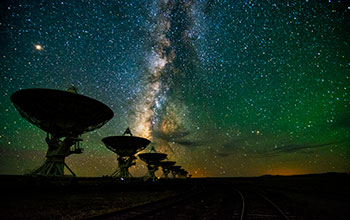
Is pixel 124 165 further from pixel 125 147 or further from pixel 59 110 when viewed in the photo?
pixel 59 110

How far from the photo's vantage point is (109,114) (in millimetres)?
25562

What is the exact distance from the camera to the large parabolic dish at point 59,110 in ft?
69.2

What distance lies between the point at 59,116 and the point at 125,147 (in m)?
16.9

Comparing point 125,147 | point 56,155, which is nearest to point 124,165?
point 125,147

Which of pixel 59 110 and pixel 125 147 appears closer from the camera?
pixel 59 110

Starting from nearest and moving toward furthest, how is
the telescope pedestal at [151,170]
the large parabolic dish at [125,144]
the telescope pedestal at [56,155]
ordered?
1. the telescope pedestal at [56,155]
2. the large parabolic dish at [125,144]
3. the telescope pedestal at [151,170]

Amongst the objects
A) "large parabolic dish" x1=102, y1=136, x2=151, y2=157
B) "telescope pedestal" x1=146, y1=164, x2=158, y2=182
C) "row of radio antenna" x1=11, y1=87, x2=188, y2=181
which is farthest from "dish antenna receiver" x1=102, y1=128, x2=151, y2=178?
"telescope pedestal" x1=146, y1=164, x2=158, y2=182

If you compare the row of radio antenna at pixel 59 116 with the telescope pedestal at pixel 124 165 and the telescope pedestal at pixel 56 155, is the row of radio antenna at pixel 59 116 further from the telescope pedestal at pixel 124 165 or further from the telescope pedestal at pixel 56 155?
the telescope pedestal at pixel 124 165

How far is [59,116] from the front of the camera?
22.8 meters

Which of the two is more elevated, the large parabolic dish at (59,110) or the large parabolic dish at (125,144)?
the large parabolic dish at (59,110)

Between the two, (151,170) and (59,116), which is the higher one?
(59,116)

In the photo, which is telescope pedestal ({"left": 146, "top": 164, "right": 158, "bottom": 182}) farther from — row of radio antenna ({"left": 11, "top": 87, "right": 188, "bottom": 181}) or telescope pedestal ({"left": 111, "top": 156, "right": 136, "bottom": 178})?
row of radio antenna ({"left": 11, "top": 87, "right": 188, "bottom": 181})

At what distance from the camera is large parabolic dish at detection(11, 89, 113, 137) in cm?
2108

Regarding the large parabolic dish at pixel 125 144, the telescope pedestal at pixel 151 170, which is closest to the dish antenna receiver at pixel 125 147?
the large parabolic dish at pixel 125 144
